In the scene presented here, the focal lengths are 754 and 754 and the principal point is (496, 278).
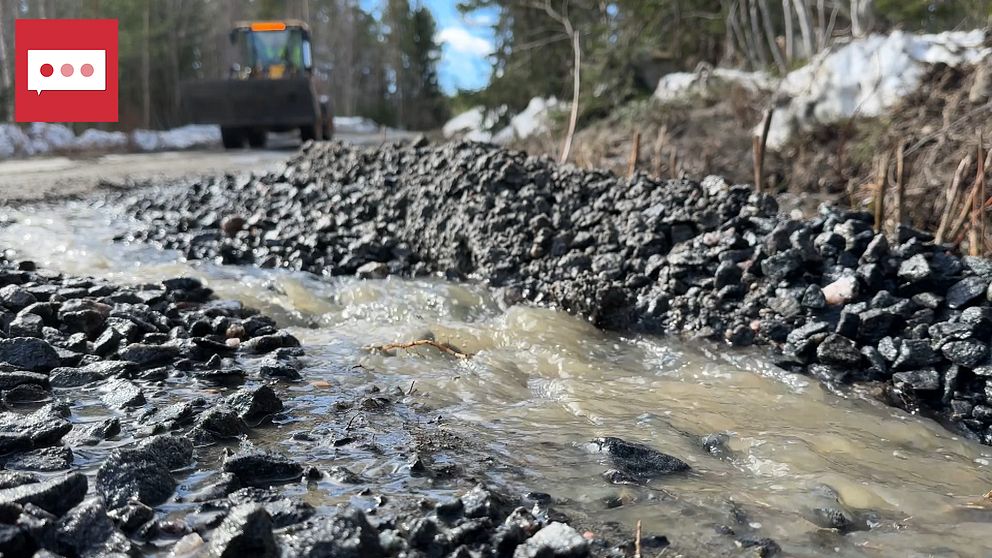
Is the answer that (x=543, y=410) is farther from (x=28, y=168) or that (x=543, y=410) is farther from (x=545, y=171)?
(x=28, y=168)

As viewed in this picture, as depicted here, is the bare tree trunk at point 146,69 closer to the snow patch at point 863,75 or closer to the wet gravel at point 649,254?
the wet gravel at point 649,254

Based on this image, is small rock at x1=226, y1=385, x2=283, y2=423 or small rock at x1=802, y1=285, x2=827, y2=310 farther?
small rock at x1=802, y1=285, x2=827, y2=310

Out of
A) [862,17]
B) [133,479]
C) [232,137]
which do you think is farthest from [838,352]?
[232,137]

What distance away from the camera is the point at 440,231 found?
20.0 ft

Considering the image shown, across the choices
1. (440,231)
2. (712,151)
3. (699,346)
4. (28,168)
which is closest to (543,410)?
(699,346)

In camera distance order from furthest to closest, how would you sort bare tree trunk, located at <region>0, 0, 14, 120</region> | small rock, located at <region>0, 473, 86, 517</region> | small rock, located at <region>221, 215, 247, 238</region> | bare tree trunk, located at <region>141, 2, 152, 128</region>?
bare tree trunk, located at <region>141, 2, 152, 128</region>, bare tree trunk, located at <region>0, 0, 14, 120</region>, small rock, located at <region>221, 215, 247, 238</region>, small rock, located at <region>0, 473, 86, 517</region>

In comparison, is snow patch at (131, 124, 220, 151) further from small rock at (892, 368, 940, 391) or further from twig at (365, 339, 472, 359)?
small rock at (892, 368, 940, 391)

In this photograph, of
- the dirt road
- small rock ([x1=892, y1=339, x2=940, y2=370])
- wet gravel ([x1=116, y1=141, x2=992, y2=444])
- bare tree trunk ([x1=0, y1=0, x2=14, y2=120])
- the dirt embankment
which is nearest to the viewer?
small rock ([x1=892, y1=339, x2=940, y2=370])

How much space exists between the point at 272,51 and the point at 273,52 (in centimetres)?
3

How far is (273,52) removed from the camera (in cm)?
1762

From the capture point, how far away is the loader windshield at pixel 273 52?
690 inches

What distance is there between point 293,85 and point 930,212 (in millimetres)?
13002

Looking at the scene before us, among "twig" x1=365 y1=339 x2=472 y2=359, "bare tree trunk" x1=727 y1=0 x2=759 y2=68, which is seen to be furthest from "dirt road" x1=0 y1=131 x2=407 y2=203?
"twig" x1=365 y1=339 x2=472 y2=359

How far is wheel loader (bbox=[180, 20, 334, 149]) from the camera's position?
52.1 feet
